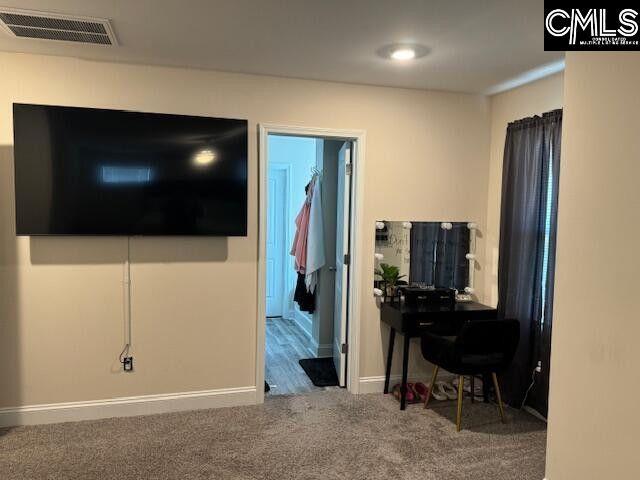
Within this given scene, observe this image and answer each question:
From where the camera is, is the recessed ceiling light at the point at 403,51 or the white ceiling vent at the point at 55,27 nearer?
the white ceiling vent at the point at 55,27

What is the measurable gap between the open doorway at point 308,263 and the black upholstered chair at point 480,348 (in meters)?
1.00

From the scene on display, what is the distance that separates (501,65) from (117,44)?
239cm

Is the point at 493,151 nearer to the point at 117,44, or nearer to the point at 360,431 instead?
the point at 360,431

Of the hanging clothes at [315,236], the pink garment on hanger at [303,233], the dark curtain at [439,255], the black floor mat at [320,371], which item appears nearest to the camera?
the dark curtain at [439,255]

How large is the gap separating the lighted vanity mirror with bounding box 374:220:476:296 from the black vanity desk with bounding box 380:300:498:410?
0.25 metres

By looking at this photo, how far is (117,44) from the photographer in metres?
2.95

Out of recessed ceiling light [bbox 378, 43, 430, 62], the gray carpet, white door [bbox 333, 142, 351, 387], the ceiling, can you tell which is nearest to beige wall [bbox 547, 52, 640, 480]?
the ceiling

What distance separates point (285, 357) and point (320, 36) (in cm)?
316

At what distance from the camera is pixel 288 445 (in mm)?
3090

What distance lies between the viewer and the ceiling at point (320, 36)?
236cm

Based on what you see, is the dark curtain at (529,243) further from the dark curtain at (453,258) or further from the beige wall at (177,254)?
the beige wall at (177,254)

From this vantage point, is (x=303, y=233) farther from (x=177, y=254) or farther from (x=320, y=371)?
(x=177, y=254)

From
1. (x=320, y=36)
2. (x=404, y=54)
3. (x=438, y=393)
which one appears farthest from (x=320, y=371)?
(x=320, y=36)

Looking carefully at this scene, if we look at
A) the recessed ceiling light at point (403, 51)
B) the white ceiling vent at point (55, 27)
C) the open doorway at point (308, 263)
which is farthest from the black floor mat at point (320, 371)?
the white ceiling vent at point (55, 27)
